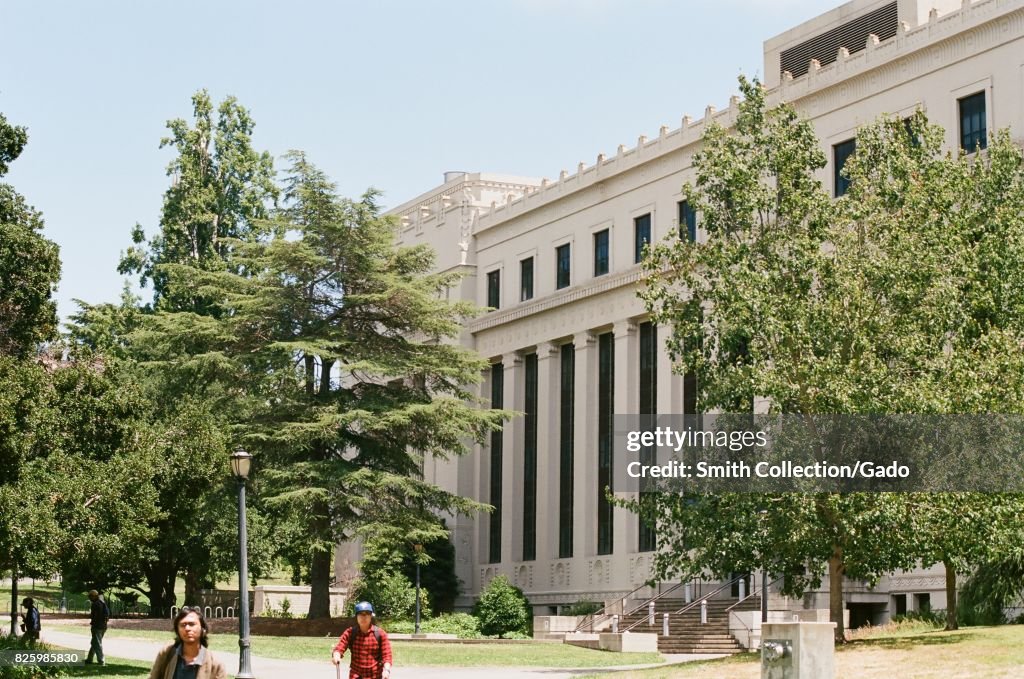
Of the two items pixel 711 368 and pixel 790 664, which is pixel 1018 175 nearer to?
pixel 711 368

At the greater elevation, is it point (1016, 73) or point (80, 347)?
point (1016, 73)

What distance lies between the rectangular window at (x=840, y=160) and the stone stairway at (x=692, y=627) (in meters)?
13.0

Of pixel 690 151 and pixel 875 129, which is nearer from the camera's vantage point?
pixel 875 129

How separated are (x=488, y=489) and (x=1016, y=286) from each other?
118 feet

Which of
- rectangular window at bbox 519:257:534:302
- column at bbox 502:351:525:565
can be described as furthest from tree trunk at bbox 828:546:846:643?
rectangular window at bbox 519:257:534:302

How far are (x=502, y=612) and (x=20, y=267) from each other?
80.7 ft

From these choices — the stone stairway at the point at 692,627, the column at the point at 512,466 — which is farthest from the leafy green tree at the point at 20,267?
the column at the point at 512,466

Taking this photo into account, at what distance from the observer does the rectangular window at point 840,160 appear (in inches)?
1868

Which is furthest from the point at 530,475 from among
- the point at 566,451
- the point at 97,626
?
the point at 97,626

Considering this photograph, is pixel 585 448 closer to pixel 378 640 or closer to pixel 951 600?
pixel 951 600

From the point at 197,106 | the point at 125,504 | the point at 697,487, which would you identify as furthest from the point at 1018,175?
the point at 197,106

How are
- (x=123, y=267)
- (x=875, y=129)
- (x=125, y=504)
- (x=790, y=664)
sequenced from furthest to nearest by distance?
(x=123, y=267), (x=875, y=129), (x=125, y=504), (x=790, y=664)

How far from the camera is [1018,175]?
35.8 metres

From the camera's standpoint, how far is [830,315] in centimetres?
3094
